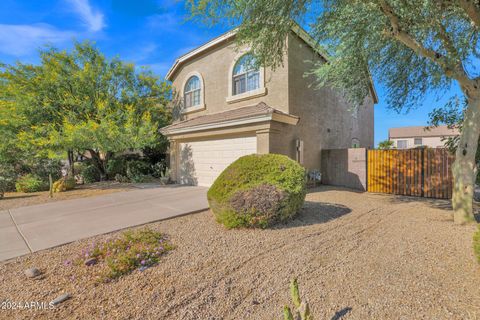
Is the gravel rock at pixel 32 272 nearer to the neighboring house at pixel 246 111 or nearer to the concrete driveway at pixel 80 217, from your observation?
the concrete driveway at pixel 80 217

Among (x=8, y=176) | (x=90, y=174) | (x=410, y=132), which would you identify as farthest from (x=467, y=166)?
(x=410, y=132)

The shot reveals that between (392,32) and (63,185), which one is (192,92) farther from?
(392,32)

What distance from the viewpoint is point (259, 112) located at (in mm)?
7898

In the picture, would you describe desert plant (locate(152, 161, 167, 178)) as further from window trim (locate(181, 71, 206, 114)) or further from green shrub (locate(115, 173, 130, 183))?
window trim (locate(181, 71, 206, 114))

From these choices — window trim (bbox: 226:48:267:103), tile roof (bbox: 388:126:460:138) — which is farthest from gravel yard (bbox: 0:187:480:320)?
tile roof (bbox: 388:126:460:138)

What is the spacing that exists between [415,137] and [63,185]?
4788cm

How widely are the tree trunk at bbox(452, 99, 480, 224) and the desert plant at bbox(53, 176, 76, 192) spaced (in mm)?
13988

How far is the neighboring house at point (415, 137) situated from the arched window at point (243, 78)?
34554mm

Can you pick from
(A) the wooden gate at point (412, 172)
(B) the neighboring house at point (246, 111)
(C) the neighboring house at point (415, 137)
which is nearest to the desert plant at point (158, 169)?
(B) the neighboring house at point (246, 111)

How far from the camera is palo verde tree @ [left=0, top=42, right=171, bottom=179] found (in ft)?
32.0

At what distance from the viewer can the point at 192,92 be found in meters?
12.8

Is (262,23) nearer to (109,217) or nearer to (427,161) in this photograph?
(109,217)

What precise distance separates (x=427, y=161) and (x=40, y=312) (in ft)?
36.1

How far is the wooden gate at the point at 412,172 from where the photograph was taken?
779 centimetres
